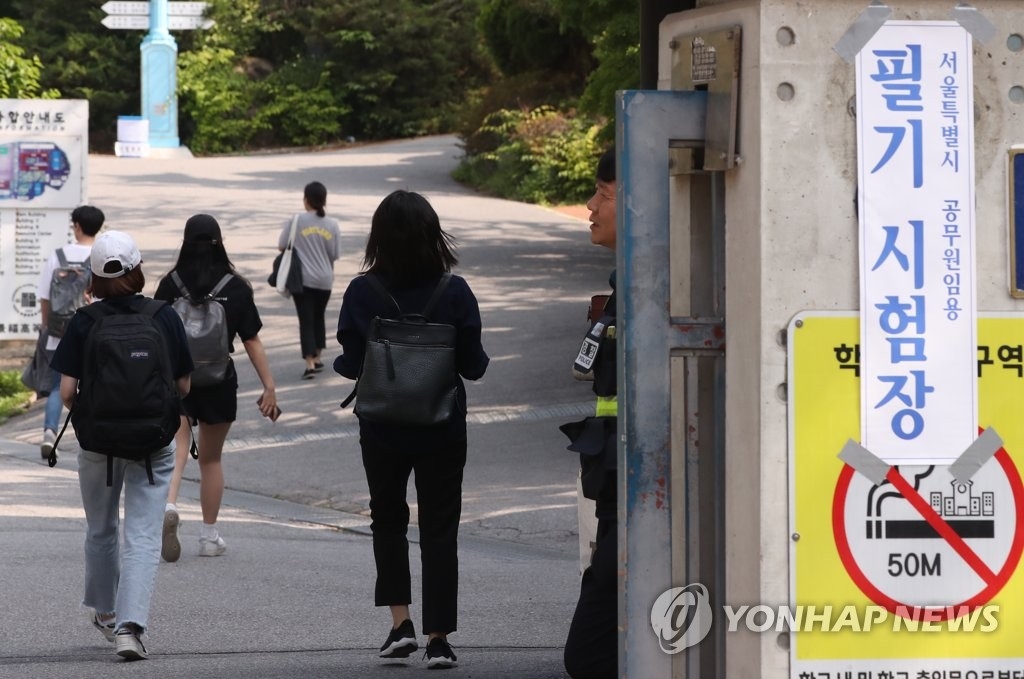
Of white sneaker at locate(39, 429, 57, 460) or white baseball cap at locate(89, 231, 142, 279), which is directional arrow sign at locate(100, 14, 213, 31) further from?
white baseball cap at locate(89, 231, 142, 279)

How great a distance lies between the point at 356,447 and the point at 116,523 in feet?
19.8

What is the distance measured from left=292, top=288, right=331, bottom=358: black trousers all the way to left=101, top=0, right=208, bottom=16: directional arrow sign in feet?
106

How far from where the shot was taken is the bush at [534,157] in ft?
97.5

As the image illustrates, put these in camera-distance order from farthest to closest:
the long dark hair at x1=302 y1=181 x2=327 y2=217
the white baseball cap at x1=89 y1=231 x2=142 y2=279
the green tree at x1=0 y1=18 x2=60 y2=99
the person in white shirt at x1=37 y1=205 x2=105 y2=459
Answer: the green tree at x1=0 y1=18 x2=60 y2=99 < the long dark hair at x1=302 y1=181 x2=327 y2=217 < the person in white shirt at x1=37 y1=205 x2=105 y2=459 < the white baseball cap at x1=89 y1=231 x2=142 y2=279

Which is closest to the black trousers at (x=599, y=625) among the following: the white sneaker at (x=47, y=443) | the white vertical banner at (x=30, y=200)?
the white sneaker at (x=47, y=443)

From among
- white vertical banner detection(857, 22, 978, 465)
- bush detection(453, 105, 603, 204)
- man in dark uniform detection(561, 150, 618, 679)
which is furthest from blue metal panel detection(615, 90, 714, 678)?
bush detection(453, 105, 603, 204)

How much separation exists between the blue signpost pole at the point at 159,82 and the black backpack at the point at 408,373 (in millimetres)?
39425

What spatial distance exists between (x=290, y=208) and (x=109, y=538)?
68.7ft

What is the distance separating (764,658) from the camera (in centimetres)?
344

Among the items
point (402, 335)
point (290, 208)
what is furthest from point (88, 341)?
point (290, 208)

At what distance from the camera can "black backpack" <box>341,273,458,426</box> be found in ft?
19.1

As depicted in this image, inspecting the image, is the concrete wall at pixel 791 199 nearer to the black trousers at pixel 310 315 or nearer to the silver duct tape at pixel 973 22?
the silver duct tape at pixel 973 22

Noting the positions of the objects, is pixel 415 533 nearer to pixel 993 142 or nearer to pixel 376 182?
pixel 993 142

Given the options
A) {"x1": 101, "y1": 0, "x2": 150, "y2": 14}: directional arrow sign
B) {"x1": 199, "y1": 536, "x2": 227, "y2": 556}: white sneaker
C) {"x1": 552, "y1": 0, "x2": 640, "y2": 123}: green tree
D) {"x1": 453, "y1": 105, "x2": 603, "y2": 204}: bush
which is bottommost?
{"x1": 199, "y1": 536, "x2": 227, "y2": 556}: white sneaker
